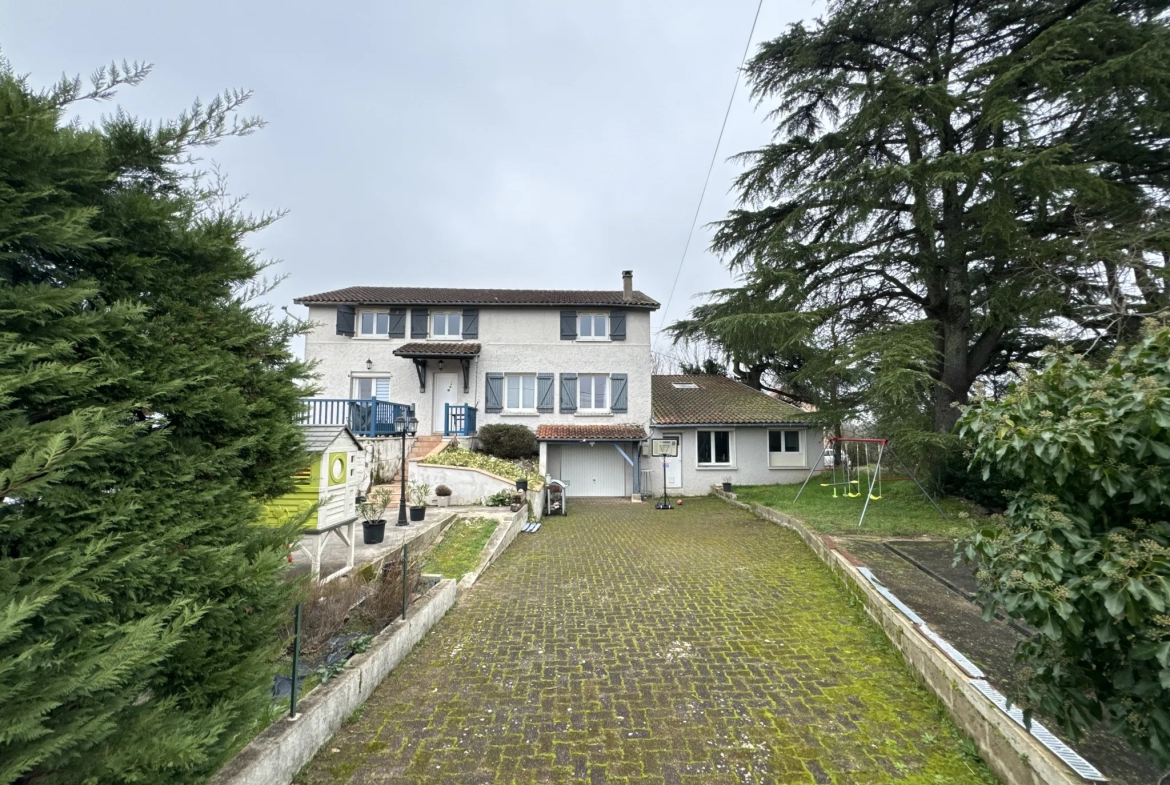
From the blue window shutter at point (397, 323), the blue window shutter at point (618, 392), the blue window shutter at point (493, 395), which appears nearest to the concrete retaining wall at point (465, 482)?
the blue window shutter at point (493, 395)

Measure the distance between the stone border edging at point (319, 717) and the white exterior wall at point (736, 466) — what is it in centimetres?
1391

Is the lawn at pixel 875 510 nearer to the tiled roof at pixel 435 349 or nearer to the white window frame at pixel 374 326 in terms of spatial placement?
the tiled roof at pixel 435 349

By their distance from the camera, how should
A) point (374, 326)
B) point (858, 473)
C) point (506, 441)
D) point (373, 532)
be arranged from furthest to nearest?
point (374, 326) → point (506, 441) → point (858, 473) → point (373, 532)

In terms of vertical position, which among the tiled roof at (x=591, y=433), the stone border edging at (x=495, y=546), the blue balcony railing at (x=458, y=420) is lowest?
the stone border edging at (x=495, y=546)

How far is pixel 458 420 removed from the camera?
58.4ft

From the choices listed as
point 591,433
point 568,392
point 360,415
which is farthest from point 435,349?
point 591,433

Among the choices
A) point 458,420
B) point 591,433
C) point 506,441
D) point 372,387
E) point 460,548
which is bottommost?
point 460,548

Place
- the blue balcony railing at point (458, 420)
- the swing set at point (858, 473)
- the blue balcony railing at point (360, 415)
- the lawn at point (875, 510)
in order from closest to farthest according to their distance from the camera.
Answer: the lawn at point (875, 510) → the swing set at point (858, 473) → the blue balcony railing at point (360, 415) → the blue balcony railing at point (458, 420)

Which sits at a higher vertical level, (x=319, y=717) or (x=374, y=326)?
(x=374, y=326)

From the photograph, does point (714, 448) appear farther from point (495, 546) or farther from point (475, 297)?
point (475, 297)

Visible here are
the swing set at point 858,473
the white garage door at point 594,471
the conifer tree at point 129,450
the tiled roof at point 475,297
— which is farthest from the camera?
the tiled roof at point 475,297

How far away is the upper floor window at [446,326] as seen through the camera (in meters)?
19.1

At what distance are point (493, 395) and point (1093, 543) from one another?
1726 centimetres

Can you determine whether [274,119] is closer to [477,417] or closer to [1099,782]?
[1099,782]
